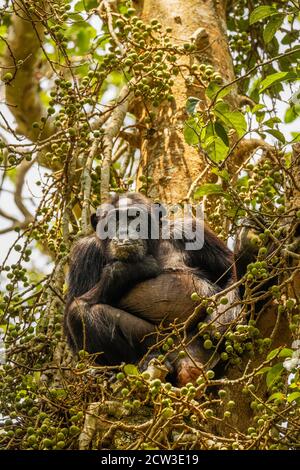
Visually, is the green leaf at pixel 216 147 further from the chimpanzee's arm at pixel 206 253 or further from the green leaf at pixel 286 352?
the green leaf at pixel 286 352

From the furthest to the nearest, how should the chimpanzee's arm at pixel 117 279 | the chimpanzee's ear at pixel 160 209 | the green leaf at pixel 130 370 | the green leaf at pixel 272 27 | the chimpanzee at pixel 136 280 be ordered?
1. the chimpanzee's ear at pixel 160 209
2. the chimpanzee's arm at pixel 117 279
3. the chimpanzee at pixel 136 280
4. the green leaf at pixel 272 27
5. the green leaf at pixel 130 370

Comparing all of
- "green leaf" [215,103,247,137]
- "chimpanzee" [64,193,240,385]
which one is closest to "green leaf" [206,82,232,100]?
"green leaf" [215,103,247,137]

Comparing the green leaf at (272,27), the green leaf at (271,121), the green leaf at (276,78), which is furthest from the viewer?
the green leaf at (272,27)

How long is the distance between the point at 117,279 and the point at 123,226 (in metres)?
0.48

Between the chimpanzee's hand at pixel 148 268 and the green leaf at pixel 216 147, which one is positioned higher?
the green leaf at pixel 216 147

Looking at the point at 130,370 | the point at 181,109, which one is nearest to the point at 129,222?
the point at 181,109

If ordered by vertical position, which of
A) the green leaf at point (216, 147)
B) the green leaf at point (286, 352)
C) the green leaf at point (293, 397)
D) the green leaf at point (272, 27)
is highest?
the green leaf at point (272, 27)

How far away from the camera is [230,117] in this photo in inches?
204

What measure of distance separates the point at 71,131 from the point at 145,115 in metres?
1.08

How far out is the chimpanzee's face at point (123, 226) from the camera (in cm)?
625

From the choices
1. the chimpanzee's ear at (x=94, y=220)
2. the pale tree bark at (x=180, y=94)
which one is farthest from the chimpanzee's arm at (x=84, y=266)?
the pale tree bark at (x=180, y=94)

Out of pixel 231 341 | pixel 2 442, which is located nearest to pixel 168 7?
pixel 231 341
